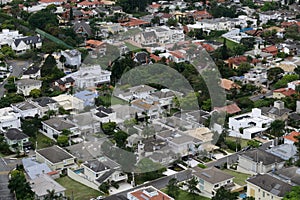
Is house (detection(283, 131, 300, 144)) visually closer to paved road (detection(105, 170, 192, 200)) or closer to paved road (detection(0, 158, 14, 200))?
paved road (detection(105, 170, 192, 200))

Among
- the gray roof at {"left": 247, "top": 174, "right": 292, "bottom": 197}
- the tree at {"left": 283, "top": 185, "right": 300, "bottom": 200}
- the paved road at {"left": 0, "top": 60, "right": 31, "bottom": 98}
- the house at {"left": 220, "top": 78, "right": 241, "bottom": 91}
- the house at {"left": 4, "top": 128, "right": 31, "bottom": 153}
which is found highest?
the tree at {"left": 283, "top": 185, "right": 300, "bottom": 200}

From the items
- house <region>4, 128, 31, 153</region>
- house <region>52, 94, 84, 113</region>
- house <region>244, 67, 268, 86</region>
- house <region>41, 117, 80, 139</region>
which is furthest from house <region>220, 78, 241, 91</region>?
house <region>4, 128, 31, 153</region>

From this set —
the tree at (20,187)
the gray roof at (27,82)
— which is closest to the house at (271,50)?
the gray roof at (27,82)

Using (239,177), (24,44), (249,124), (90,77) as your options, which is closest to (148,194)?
(239,177)

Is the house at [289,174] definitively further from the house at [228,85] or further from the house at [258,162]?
the house at [228,85]

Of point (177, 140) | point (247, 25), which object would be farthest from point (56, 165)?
point (247, 25)

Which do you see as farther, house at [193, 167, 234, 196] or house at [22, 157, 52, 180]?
house at [22, 157, 52, 180]

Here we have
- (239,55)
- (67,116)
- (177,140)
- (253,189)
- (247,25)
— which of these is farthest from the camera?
(247,25)

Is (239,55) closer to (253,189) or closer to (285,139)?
(285,139)
